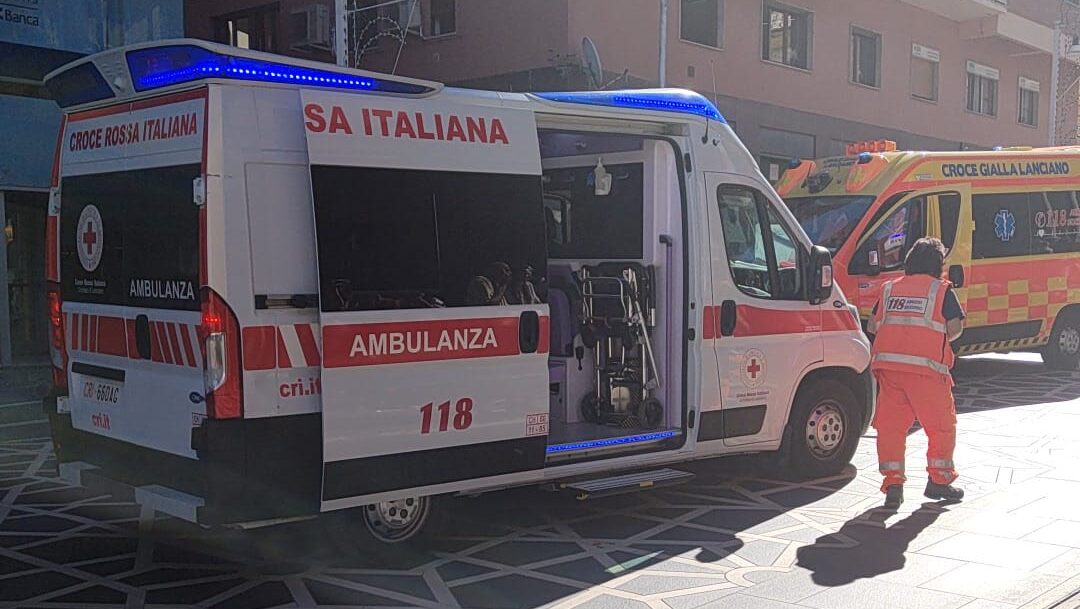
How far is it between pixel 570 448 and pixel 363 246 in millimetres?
1912

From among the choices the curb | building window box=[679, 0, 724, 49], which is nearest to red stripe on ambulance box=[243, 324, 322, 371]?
the curb

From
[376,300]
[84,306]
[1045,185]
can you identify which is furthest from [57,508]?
[1045,185]

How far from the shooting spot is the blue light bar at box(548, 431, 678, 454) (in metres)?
6.49

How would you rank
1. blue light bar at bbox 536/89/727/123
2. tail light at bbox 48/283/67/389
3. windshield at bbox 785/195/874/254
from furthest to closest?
windshield at bbox 785/195/874/254
blue light bar at bbox 536/89/727/123
tail light at bbox 48/283/67/389

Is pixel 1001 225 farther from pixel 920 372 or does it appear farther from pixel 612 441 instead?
pixel 612 441

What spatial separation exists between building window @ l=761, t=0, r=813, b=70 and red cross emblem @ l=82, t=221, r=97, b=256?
15.8 m

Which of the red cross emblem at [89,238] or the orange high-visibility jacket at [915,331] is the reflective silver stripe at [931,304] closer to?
the orange high-visibility jacket at [915,331]

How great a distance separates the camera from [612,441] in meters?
6.74

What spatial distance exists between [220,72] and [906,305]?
15.0ft

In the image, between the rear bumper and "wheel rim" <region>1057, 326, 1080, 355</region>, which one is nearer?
the rear bumper

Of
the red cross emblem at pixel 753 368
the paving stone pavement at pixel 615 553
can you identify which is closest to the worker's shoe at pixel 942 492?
the paving stone pavement at pixel 615 553

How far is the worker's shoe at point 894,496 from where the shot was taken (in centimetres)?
705

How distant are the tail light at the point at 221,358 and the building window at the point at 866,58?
64.4 feet

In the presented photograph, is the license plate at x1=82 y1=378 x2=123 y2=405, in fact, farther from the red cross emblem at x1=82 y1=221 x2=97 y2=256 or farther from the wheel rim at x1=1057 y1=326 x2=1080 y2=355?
the wheel rim at x1=1057 y1=326 x2=1080 y2=355
